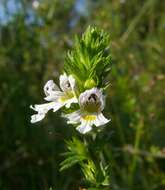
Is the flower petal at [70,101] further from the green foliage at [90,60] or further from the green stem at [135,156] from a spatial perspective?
the green stem at [135,156]

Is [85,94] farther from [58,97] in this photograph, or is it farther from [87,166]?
[87,166]

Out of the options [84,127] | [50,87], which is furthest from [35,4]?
[84,127]

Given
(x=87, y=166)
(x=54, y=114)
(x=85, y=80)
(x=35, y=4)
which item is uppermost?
(x=35, y=4)

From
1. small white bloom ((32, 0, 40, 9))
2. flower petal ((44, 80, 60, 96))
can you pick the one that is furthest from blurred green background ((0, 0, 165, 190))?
flower petal ((44, 80, 60, 96))

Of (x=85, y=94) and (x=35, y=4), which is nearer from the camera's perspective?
(x=85, y=94)

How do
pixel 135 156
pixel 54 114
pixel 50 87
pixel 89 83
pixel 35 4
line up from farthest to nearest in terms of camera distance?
1. pixel 35 4
2. pixel 54 114
3. pixel 135 156
4. pixel 50 87
5. pixel 89 83

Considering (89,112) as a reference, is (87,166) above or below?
below

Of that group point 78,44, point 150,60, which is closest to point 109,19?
point 150,60

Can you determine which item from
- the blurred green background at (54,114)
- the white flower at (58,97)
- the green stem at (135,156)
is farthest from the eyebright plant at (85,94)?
the green stem at (135,156)

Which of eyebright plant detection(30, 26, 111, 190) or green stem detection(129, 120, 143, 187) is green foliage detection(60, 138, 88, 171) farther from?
green stem detection(129, 120, 143, 187)
